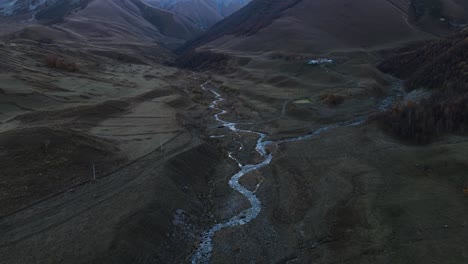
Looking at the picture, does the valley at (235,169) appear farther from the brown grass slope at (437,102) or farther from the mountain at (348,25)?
the mountain at (348,25)

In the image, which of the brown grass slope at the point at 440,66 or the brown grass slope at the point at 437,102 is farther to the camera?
the brown grass slope at the point at 440,66

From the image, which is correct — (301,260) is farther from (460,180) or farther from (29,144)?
(29,144)

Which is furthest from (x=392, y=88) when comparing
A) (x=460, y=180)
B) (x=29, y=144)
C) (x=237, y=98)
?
(x=29, y=144)

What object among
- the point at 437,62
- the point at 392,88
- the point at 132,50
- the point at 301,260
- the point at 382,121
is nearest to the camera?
the point at 301,260

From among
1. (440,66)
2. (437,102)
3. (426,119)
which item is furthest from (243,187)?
(440,66)

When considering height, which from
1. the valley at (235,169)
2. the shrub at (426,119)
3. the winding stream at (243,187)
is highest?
the shrub at (426,119)

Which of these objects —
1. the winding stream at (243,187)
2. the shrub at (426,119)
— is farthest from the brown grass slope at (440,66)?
the winding stream at (243,187)

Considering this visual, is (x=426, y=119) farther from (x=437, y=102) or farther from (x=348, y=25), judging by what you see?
(x=348, y=25)
